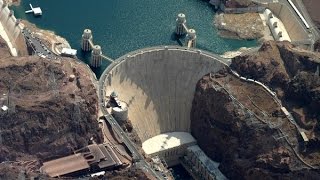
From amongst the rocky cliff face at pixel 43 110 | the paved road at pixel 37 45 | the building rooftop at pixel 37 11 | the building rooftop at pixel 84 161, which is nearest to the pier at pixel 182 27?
the building rooftop at pixel 37 11

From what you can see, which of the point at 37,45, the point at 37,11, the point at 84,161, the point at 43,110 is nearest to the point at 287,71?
the point at 84,161

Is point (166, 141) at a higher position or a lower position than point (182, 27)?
lower

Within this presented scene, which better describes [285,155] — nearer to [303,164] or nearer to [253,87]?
[303,164]

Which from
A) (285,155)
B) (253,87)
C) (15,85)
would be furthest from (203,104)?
(15,85)

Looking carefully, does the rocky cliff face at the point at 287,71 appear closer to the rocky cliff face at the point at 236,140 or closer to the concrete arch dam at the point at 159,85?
the rocky cliff face at the point at 236,140

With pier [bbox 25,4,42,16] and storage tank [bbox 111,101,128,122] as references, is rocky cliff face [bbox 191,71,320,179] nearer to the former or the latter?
storage tank [bbox 111,101,128,122]

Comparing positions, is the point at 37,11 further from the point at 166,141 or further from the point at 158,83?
the point at 166,141
